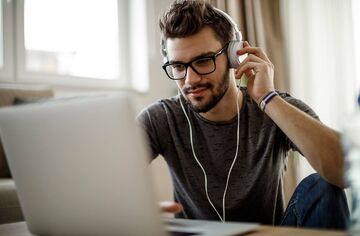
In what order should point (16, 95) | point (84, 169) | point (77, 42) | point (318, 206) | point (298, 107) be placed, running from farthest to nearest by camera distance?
point (77, 42), point (16, 95), point (298, 107), point (318, 206), point (84, 169)

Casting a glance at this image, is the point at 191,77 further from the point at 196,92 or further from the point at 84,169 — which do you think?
the point at 84,169

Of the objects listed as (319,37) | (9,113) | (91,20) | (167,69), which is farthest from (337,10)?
(9,113)

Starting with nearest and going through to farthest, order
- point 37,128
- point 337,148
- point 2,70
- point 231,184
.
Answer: point 37,128, point 337,148, point 231,184, point 2,70

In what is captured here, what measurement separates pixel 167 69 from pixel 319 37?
7.60 ft

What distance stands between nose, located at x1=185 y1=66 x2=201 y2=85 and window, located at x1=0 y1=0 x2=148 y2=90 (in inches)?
69.7

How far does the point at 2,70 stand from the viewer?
282 centimetres

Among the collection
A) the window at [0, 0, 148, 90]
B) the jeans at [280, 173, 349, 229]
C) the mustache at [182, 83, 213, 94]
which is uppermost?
the window at [0, 0, 148, 90]

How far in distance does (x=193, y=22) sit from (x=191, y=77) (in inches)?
7.5

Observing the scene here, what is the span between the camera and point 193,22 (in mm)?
1462

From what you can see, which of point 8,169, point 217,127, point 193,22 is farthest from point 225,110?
point 8,169

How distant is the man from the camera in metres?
1.41

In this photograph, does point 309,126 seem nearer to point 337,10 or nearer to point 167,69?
point 167,69

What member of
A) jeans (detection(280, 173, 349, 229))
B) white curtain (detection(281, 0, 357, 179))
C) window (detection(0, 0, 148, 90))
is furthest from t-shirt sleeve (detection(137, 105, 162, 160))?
white curtain (detection(281, 0, 357, 179))

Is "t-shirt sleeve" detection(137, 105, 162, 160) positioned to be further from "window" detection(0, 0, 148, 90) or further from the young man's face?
"window" detection(0, 0, 148, 90)
